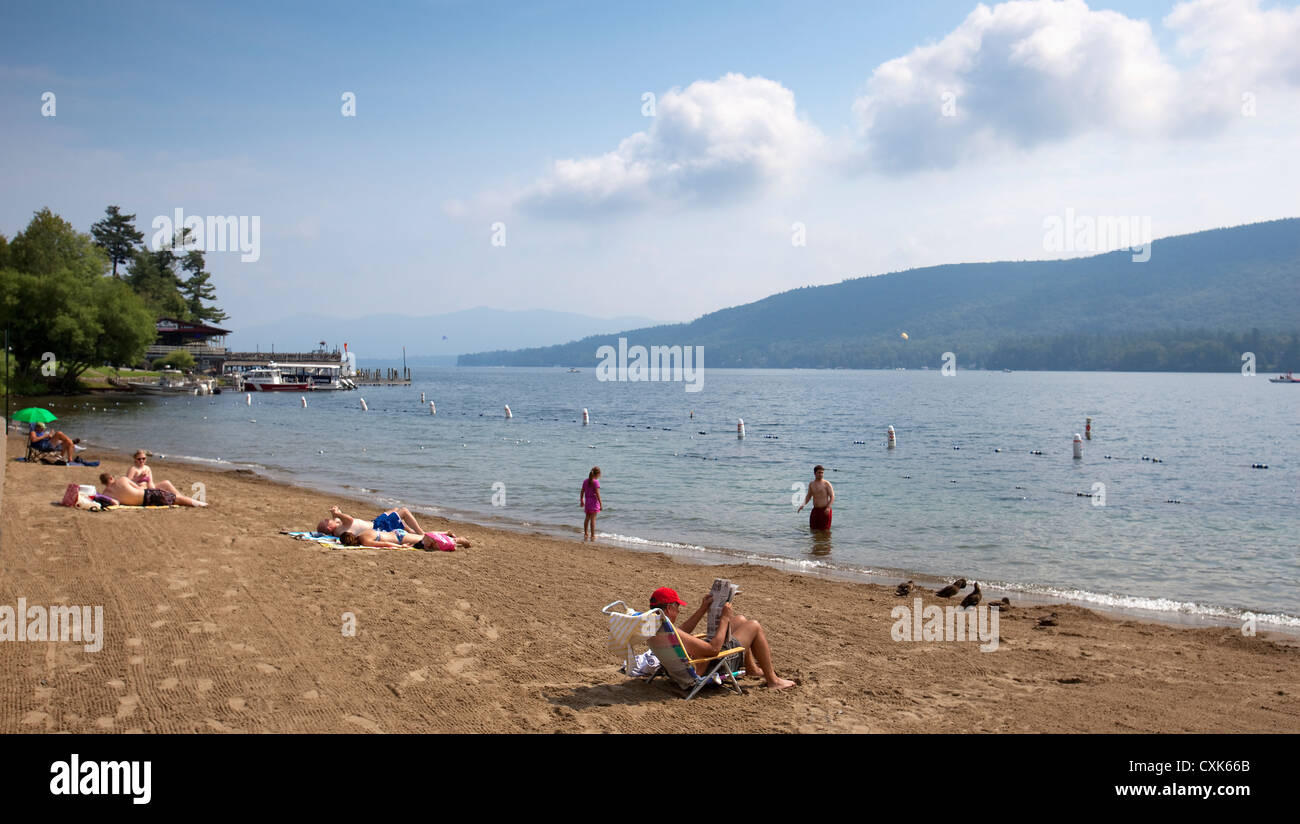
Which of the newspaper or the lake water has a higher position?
the newspaper

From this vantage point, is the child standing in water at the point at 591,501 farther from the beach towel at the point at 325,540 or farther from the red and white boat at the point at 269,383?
the red and white boat at the point at 269,383

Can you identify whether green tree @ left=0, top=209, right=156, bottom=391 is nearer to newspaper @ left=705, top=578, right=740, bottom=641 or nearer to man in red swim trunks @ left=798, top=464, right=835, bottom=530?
man in red swim trunks @ left=798, top=464, right=835, bottom=530

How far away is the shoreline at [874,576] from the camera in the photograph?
1246 cm

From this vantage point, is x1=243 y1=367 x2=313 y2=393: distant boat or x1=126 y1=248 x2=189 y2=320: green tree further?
x1=126 y1=248 x2=189 y2=320: green tree

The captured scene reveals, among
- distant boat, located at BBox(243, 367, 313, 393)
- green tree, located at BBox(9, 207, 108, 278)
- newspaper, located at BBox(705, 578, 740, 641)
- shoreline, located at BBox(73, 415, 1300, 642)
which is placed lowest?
shoreline, located at BBox(73, 415, 1300, 642)

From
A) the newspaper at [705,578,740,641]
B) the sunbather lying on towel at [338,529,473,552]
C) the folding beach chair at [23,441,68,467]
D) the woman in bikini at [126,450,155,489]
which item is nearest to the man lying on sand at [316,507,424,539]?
the sunbather lying on towel at [338,529,473,552]

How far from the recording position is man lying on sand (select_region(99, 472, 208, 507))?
15906 millimetres

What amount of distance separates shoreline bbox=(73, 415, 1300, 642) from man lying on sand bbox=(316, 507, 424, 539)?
4.37 meters

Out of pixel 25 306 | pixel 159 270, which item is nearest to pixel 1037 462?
pixel 25 306

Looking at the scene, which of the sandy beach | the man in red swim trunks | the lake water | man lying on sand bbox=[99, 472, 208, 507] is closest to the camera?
the sandy beach

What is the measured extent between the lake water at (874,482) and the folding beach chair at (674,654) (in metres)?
8.72

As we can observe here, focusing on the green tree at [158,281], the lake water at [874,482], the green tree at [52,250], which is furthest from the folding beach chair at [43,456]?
the green tree at [158,281]

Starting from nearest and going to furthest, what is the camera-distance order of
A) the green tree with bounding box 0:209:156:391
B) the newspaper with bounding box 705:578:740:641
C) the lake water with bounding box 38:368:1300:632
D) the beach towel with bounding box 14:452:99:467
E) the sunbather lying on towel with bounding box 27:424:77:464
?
the newspaper with bounding box 705:578:740:641 < the lake water with bounding box 38:368:1300:632 < the beach towel with bounding box 14:452:99:467 < the sunbather lying on towel with bounding box 27:424:77:464 < the green tree with bounding box 0:209:156:391
